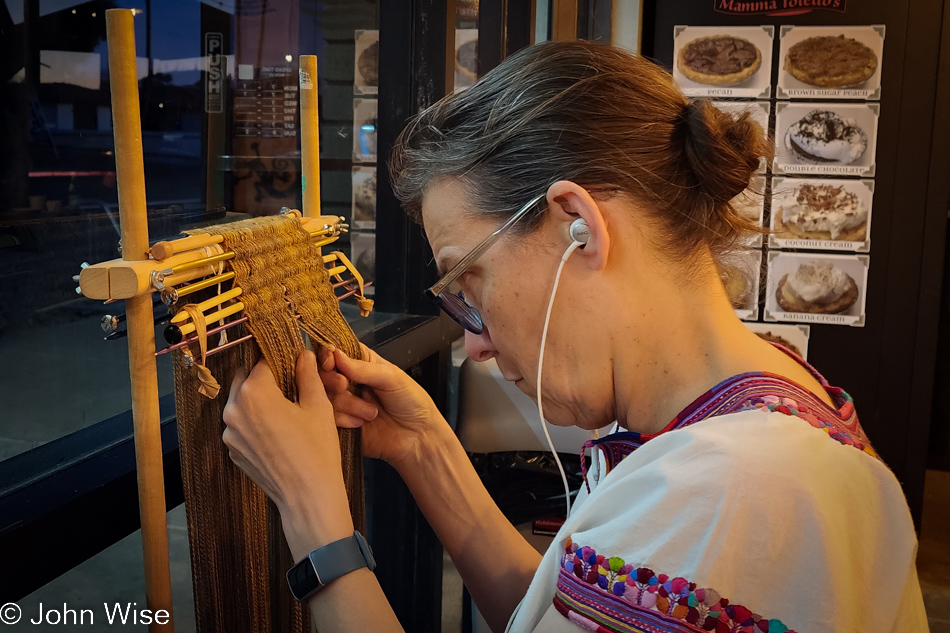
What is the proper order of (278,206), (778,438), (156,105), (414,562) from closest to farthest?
(778,438), (156,105), (278,206), (414,562)

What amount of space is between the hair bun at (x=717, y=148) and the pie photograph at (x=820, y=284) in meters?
2.30

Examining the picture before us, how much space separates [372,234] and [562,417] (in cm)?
99

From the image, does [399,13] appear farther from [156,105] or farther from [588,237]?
[588,237]

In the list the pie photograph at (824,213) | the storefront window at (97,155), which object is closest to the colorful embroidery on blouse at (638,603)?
the storefront window at (97,155)

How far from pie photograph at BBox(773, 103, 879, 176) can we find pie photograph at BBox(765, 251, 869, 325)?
12.9 inches

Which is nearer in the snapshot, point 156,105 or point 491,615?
point 156,105

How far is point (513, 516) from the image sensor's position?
6.97ft

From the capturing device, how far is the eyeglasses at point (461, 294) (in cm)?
92

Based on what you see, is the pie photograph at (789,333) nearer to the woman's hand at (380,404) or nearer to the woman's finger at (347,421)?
the woman's hand at (380,404)

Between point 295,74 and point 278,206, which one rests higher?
point 295,74

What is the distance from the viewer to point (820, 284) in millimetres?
3129

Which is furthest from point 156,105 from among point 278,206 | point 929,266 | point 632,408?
point 929,266

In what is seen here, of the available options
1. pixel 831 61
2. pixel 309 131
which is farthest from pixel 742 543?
pixel 831 61

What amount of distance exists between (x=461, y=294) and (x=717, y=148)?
0.35 metres
